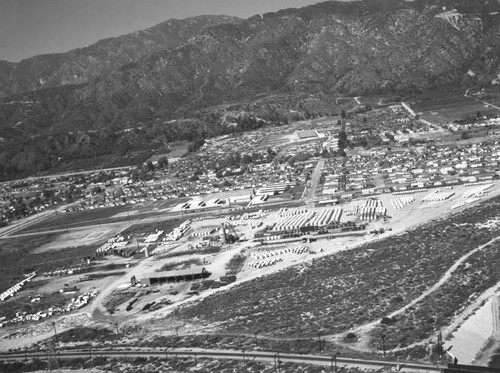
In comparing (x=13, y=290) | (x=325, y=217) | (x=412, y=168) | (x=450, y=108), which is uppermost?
(x=450, y=108)

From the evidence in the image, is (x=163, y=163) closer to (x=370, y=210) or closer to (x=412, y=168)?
(x=412, y=168)

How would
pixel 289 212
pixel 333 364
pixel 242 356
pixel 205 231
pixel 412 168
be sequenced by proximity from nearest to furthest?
pixel 333 364 < pixel 242 356 < pixel 205 231 < pixel 289 212 < pixel 412 168

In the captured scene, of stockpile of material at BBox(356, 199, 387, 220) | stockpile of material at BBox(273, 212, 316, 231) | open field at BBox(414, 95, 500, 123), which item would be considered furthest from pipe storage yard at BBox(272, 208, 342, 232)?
open field at BBox(414, 95, 500, 123)

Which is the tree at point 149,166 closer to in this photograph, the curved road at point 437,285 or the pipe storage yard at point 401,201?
the pipe storage yard at point 401,201

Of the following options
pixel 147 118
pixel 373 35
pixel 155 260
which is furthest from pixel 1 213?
pixel 373 35

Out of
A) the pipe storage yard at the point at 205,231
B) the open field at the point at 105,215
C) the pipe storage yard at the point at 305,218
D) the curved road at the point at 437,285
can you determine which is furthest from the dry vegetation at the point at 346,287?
the open field at the point at 105,215

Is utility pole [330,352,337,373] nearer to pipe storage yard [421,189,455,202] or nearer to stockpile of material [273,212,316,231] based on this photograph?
stockpile of material [273,212,316,231]

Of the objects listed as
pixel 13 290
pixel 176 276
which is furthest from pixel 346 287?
pixel 13 290
